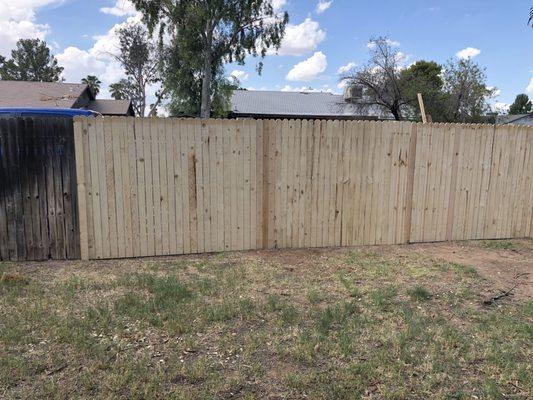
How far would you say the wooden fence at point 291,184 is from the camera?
555 cm

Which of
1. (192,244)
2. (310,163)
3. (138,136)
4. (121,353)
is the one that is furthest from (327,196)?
(121,353)

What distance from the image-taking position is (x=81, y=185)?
17.8ft

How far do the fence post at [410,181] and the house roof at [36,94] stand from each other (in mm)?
15305

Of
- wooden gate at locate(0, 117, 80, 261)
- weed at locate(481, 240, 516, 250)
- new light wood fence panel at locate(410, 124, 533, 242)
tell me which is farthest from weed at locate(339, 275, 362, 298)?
wooden gate at locate(0, 117, 80, 261)

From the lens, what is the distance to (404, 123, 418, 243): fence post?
6418mm

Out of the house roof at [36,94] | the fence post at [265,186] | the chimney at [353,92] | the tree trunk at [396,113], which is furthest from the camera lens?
the chimney at [353,92]

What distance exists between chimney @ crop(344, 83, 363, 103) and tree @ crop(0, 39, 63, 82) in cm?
4415

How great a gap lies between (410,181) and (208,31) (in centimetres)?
2140

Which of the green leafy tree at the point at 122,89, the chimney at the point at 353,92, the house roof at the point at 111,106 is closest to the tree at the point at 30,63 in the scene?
the green leafy tree at the point at 122,89

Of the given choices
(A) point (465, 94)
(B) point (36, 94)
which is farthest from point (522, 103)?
(B) point (36, 94)

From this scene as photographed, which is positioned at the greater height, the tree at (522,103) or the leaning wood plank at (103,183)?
the tree at (522,103)

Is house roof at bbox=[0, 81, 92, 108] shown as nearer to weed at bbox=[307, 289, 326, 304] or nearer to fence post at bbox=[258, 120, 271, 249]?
fence post at bbox=[258, 120, 271, 249]

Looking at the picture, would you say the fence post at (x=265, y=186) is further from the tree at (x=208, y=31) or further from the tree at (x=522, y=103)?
the tree at (x=522, y=103)

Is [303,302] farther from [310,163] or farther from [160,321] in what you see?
[310,163]
